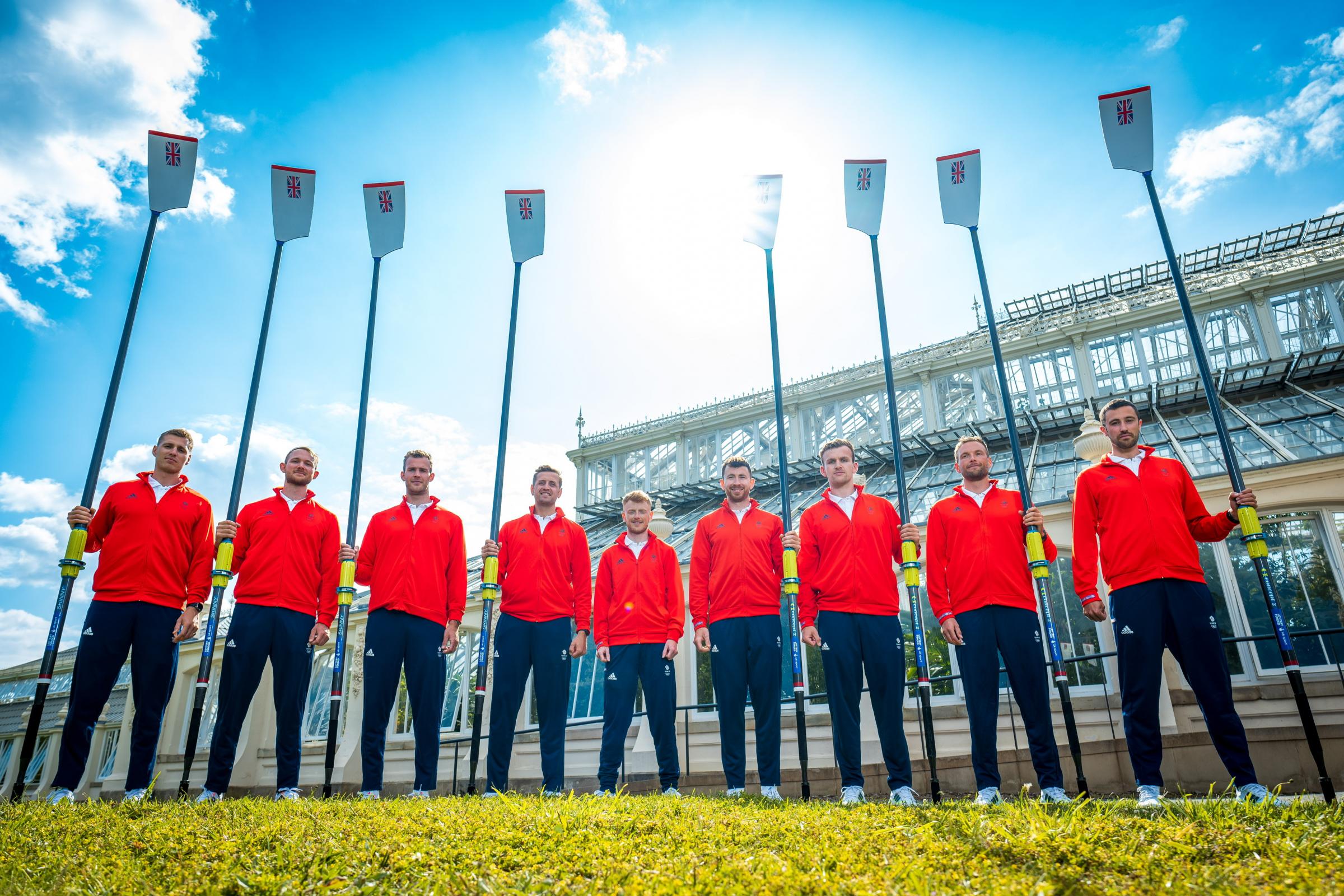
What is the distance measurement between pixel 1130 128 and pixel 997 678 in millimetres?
4657

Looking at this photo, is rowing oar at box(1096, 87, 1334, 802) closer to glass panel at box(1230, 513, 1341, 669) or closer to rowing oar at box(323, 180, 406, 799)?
glass panel at box(1230, 513, 1341, 669)

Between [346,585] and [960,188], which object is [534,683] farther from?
[960,188]

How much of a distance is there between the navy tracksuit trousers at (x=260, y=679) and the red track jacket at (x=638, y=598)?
2.11 metres

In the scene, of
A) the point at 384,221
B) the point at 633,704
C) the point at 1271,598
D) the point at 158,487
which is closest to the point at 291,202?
the point at 384,221

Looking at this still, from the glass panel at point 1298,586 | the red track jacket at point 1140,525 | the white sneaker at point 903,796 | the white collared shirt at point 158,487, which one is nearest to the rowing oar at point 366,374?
the white collared shirt at point 158,487

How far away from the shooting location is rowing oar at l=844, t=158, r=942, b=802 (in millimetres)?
4934

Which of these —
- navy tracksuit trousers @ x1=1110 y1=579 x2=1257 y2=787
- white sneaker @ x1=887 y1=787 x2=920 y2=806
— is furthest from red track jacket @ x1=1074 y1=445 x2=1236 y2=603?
white sneaker @ x1=887 y1=787 x2=920 y2=806

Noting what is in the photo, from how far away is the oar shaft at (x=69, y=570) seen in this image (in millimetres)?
4707

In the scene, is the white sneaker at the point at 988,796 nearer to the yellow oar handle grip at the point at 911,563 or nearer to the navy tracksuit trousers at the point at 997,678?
the navy tracksuit trousers at the point at 997,678

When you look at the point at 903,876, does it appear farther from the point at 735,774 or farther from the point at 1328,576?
the point at 1328,576

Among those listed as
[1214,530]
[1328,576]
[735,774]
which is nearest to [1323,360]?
[1328,576]

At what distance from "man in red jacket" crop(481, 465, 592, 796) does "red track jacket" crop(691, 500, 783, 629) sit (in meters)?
0.89

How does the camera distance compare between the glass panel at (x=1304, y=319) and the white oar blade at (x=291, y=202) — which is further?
the glass panel at (x=1304, y=319)

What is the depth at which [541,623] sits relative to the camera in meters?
5.50
